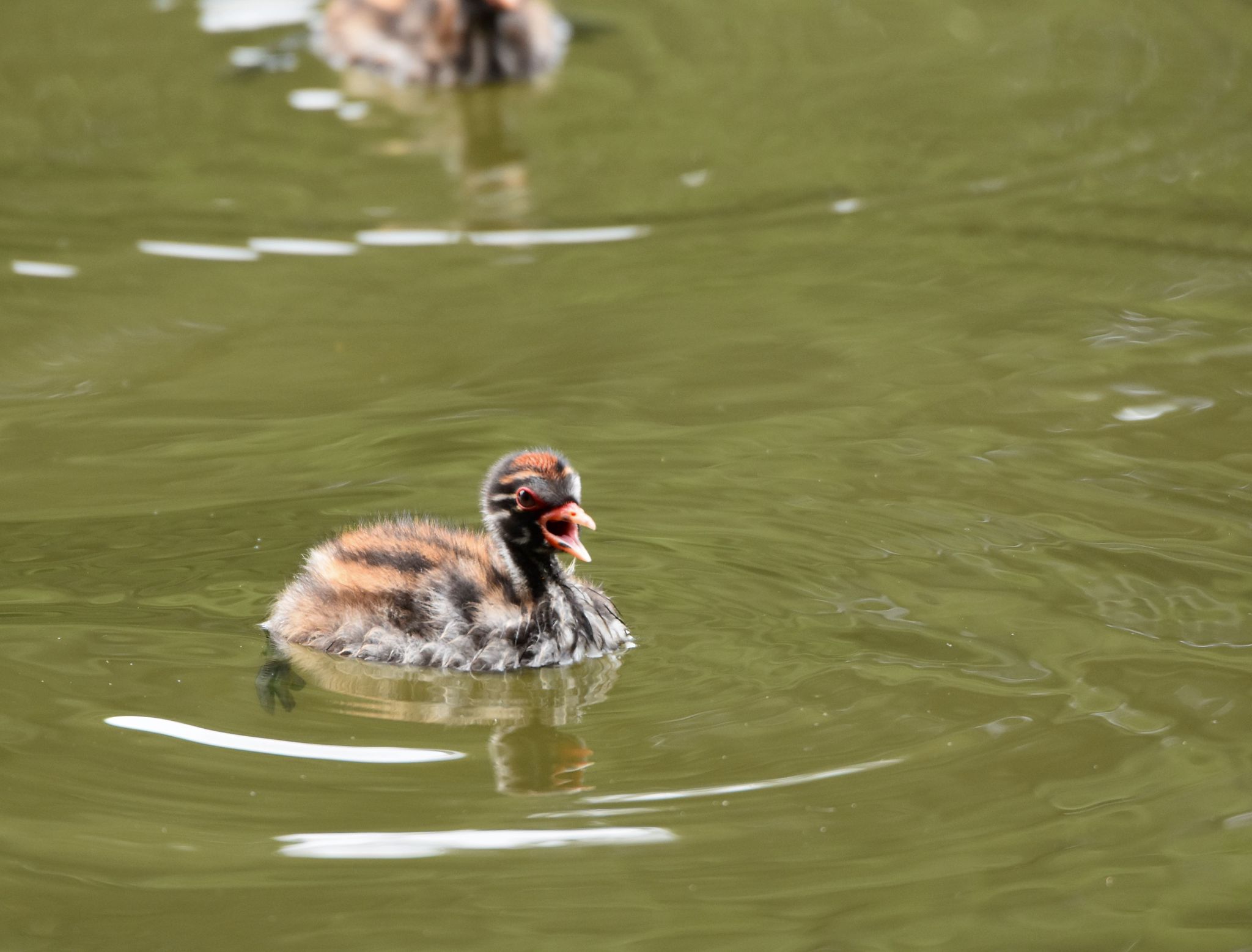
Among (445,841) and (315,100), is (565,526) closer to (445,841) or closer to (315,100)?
(445,841)

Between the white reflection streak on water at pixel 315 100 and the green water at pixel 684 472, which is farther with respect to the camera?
the white reflection streak on water at pixel 315 100

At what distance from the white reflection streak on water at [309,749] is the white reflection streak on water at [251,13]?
7.26 meters

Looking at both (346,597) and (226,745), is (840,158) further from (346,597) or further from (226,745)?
(226,745)

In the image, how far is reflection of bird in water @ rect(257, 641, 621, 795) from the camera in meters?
4.64

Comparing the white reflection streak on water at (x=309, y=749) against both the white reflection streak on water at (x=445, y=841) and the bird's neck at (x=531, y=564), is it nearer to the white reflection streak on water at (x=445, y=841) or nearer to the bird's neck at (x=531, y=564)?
the white reflection streak on water at (x=445, y=841)

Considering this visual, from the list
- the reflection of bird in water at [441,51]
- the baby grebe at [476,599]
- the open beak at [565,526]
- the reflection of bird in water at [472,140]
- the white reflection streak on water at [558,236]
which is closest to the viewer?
the open beak at [565,526]

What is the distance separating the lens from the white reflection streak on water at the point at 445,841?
4.17 meters

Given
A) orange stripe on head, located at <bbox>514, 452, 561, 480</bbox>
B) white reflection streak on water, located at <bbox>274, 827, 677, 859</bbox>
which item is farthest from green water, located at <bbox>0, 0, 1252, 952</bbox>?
orange stripe on head, located at <bbox>514, 452, 561, 480</bbox>

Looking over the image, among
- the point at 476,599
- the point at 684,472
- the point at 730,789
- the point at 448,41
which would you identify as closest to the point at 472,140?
the point at 448,41

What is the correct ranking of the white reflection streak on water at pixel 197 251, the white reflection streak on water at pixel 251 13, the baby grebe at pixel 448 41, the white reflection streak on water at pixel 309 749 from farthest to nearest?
the white reflection streak on water at pixel 251 13, the baby grebe at pixel 448 41, the white reflection streak on water at pixel 197 251, the white reflection streak on water at pixel 309 749

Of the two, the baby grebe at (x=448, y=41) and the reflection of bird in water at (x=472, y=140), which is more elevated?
the baby grebe at (x=448, y=41)

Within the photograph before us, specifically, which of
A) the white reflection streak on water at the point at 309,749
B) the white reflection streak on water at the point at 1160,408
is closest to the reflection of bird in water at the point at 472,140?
the white reflection streak on water at the point at 1160,408

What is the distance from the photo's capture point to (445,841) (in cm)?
422

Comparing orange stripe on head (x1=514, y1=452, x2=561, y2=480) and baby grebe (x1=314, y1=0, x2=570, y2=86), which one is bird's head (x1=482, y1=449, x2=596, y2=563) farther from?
baby grebe (x1=314, y1=0, x2=570, y2=86)
